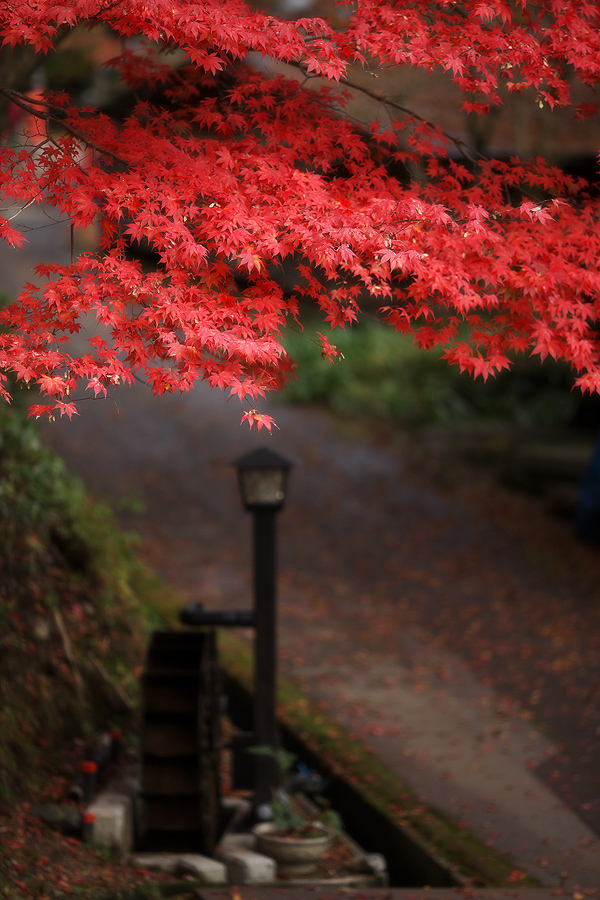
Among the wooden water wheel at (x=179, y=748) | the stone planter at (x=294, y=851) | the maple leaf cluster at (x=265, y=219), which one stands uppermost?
the maple leaf cluster at (x=265, y=219)

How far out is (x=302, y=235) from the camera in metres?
3.45

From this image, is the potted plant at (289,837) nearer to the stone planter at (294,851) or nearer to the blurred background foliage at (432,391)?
the stone planter at (294,851)

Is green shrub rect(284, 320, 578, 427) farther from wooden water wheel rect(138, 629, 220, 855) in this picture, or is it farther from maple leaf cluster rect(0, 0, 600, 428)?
maple leaf cluster rect(0, 0, 600, 428)

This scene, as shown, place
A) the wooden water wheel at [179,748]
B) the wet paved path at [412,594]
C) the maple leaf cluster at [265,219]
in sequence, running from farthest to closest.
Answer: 1. the wet paved path at [412,594]
2. the wooden water wheel at [179,748]
3. the maple leaf cluster at [265,219]

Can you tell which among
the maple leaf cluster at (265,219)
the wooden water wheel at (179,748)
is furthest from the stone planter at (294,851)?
the maple leaf cluster at (265,219)

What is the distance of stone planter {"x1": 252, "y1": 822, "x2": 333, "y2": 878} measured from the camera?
571cm

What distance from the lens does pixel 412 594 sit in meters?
11.3

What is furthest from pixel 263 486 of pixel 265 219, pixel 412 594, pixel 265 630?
pixel 412 594

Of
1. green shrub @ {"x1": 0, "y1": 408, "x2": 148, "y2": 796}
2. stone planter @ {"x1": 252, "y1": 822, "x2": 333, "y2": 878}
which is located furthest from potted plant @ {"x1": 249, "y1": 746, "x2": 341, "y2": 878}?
green shrub @ {"x1": 0, "y1": 408, "x2": 148, "y2": 796}

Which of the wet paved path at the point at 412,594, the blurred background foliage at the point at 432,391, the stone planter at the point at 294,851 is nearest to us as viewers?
the stone planter at the point at 294,851

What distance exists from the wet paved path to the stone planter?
3.84 ft

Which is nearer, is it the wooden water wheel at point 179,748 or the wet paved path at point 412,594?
the wooden water wheel at point 179,748

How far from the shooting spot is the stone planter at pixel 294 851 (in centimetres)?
571

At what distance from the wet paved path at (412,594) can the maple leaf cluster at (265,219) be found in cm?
230
